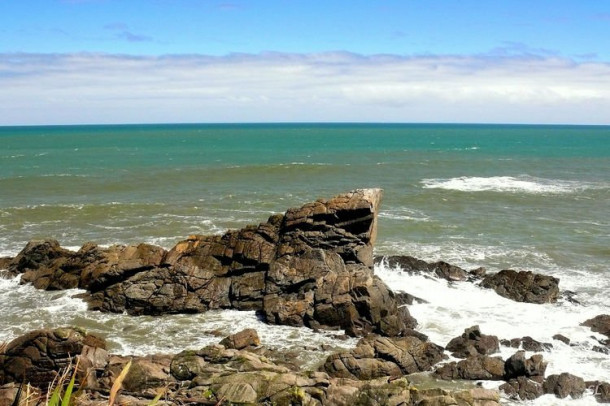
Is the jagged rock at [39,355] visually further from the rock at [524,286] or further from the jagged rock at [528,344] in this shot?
the rock at [524,286]

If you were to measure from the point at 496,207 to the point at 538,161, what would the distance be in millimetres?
54445

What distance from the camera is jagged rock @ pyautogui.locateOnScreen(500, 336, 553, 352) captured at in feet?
74.4

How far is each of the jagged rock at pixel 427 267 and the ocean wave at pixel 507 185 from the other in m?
31.4

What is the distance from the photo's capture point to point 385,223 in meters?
44.8

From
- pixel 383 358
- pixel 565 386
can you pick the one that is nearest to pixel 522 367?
pixel 565 386

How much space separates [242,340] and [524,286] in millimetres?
14502

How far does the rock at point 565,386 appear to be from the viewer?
1909 centimetres

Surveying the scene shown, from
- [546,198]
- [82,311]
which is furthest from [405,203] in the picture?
[82,311]

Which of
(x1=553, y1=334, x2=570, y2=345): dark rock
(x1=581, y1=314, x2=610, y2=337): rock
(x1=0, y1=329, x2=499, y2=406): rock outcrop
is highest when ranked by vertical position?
(x1=0, y1=329, x2=499, y2=406): rock outcrop

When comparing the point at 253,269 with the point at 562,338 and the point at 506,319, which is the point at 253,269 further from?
the point at 562,338

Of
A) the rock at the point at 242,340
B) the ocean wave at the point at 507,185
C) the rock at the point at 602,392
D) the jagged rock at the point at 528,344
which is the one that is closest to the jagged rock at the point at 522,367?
the rock at the point at 602,392

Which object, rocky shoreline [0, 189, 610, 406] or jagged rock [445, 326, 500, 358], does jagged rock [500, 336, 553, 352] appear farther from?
jagged rock [445, 326, 500, 358]

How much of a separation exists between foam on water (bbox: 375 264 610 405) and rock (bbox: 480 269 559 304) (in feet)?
1.35

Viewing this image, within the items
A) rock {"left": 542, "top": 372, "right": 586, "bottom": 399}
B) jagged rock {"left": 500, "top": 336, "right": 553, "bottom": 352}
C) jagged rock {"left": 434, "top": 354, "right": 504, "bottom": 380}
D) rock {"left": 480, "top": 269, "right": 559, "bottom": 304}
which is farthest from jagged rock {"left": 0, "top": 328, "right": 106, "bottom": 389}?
rock {"left": 480, "top": 269, "right": 559, "bottom": 304}
